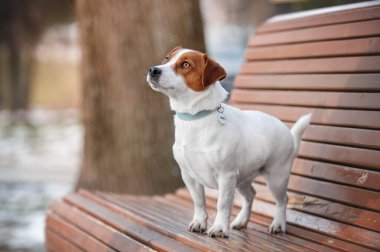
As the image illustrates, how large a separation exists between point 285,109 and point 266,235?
100cm

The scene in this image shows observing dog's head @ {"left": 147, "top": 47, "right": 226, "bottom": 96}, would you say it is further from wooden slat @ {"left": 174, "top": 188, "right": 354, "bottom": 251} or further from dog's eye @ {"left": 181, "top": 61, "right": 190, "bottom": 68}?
wooden slat @ {"left": 174, "top": 188, "right": 354, "bottom": 251}

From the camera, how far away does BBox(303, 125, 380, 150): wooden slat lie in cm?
285

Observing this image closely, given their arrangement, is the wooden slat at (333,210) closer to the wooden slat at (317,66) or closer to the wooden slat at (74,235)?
the wooden slat at (317,66)

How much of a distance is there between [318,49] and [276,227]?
1187 millimetres

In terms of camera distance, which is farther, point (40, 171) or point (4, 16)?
point (4, 16)

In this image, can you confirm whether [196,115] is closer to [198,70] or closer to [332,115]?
[198,70]

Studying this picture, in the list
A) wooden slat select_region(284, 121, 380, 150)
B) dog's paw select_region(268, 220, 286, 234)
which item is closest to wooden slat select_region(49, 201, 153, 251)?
dog's paw select_region(268, 220, 286, 234)

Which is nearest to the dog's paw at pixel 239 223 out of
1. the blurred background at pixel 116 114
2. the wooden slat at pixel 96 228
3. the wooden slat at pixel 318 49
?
the wooden slat at pixel 96 228

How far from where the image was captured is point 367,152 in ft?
9.37

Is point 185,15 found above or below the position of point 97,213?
above

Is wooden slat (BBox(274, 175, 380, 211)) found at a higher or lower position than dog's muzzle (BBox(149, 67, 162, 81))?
lower

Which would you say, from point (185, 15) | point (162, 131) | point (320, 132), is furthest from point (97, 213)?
point (185, 15)

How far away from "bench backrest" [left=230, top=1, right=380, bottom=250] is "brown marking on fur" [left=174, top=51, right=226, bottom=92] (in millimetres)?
870

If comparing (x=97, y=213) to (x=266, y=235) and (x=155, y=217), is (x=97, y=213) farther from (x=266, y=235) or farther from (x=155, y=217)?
(x=266, y=235)
